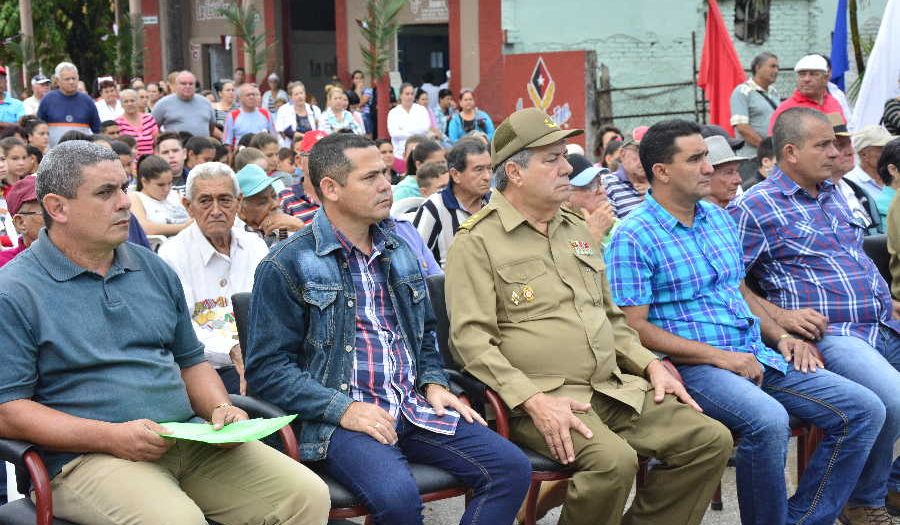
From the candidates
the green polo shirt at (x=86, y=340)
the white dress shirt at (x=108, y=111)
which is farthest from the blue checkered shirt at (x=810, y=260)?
the white dress shirt at (x=108, y=111)

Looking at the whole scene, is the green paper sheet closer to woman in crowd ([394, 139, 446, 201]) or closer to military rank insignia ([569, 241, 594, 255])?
military rank insignia ([569, 241, 594, 255])

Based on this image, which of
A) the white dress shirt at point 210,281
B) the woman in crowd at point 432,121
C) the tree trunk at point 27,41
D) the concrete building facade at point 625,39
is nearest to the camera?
the white dress shirt at point 210,281

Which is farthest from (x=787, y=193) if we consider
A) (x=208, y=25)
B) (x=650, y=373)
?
(x=208, y=25)

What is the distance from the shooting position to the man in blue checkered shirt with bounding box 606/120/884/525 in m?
4.20

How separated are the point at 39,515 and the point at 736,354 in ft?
9.09

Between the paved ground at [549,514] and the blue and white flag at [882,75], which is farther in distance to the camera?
the blue and white flag at [882,75]

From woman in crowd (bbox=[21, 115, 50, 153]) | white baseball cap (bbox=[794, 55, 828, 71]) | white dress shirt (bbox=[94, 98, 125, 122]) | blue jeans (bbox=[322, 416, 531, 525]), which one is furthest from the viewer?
white dress shirt (bbox=[94, 98, 125, 122])

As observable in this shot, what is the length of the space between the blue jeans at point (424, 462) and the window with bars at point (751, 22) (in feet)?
57.2

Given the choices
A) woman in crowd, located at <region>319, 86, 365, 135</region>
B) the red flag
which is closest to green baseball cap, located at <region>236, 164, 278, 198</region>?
the red flag

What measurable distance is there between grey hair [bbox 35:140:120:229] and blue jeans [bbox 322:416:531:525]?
1.20 metres

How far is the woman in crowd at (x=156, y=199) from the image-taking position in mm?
7016

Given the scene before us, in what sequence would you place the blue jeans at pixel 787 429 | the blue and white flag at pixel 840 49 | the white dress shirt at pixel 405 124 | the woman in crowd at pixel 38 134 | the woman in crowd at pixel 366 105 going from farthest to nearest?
the woman in crowd at pixel 366 105
the white dress shirt at pixel 405 124
the blue and white flag at pixel 840 49
the woman in crowd at pixel 38 134
the blue jeans at pixel 787 429

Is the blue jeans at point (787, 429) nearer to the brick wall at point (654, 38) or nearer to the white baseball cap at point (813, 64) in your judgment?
the white baseball cap at point (813, 64)

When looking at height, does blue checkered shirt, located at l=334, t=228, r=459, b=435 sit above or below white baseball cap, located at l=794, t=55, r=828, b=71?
below
